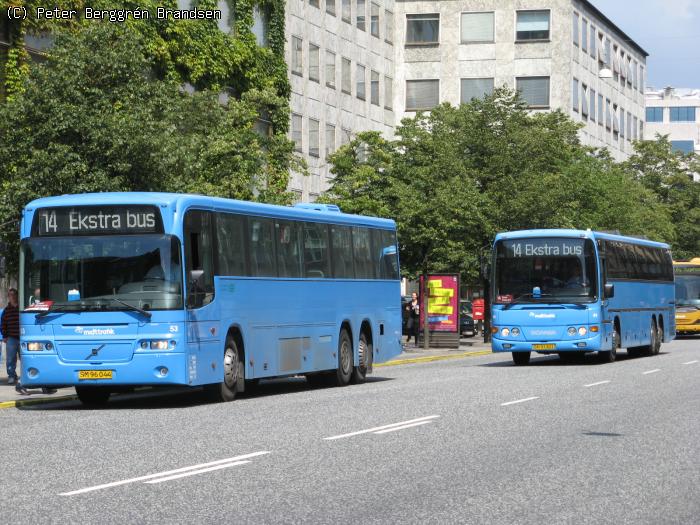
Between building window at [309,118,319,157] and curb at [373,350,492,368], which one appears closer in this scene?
curb at [373,350,492,368]

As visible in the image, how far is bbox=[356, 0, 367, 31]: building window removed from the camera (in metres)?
70.8

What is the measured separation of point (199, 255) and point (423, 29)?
67.2m

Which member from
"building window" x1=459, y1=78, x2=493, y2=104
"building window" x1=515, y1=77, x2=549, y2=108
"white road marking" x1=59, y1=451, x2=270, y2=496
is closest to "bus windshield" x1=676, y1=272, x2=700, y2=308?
"building window" x1=515, y1=77, x2=549, y2=108

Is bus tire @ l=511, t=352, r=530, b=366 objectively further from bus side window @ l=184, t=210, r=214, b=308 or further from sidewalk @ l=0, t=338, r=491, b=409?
bus side window @ l=184, t=210, r=214, b=308

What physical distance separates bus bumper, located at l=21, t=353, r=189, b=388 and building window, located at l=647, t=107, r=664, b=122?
154 m

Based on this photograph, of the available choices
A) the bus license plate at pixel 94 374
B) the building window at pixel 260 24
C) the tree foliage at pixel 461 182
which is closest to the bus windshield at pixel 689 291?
the tree foliage at pixel 461 182

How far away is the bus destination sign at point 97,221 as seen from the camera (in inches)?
795

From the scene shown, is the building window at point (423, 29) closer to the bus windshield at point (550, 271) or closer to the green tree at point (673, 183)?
the green tree at point (673, 183)

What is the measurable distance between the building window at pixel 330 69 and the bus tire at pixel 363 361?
39.8m

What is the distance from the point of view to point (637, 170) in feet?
327

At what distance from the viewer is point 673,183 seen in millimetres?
98562

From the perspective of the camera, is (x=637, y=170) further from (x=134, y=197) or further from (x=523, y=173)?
(x=134, y=197)

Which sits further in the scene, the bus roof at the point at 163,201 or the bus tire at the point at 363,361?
the bus tire at the point at 363,361

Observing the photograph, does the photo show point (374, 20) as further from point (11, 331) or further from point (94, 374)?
point (94, 374)
